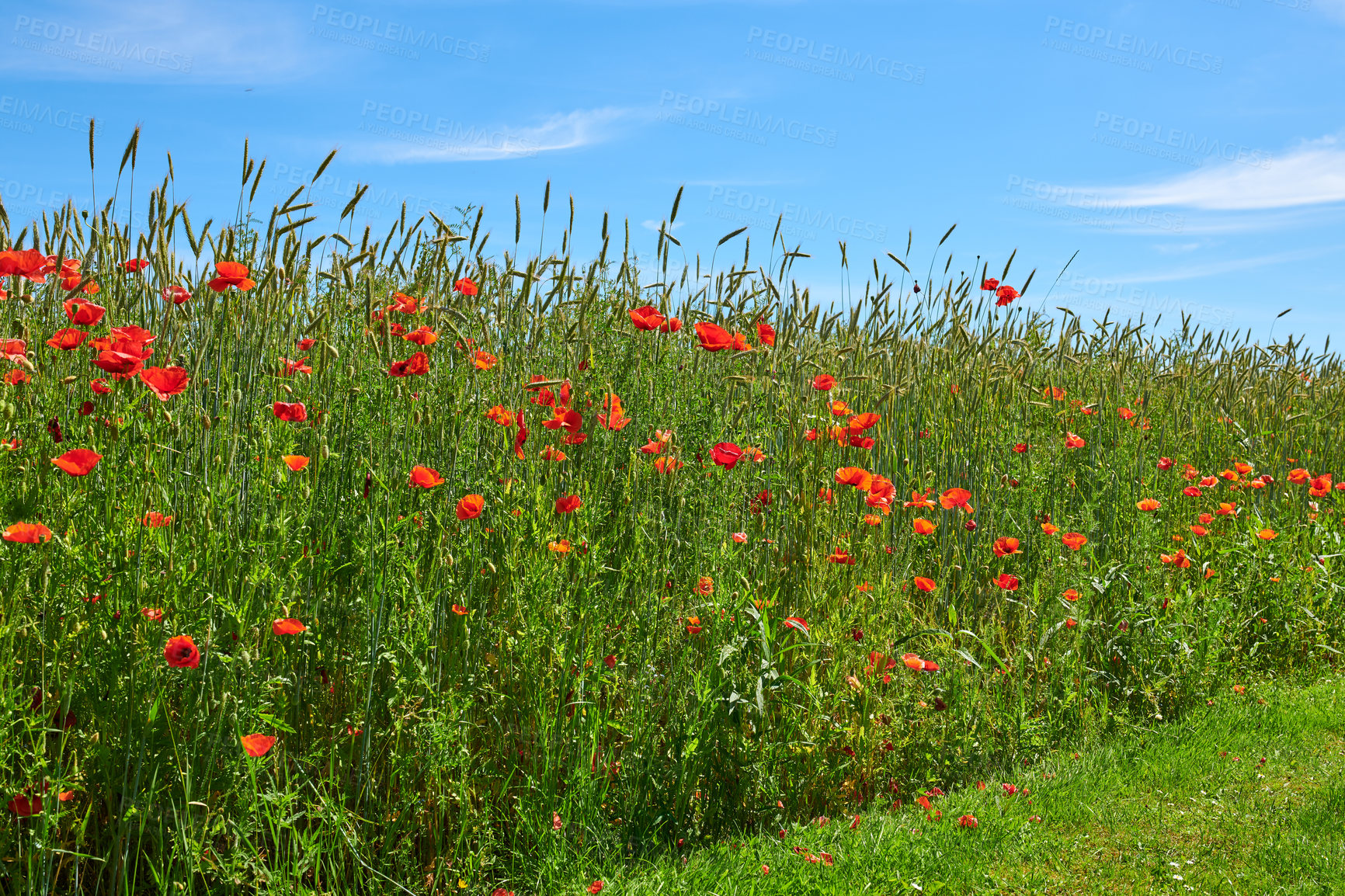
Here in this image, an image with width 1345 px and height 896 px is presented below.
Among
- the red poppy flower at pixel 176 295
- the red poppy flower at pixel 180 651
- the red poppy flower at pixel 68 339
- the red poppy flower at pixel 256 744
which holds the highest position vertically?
the red poppy flower at pixel 176 295

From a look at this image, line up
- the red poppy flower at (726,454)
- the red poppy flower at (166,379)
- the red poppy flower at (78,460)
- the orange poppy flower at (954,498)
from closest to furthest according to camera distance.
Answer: the red poppy flower at (78,460)
the red poppy flower at (166,379)
the red poppy flower at (726,454)
the orange poppy flower at (954,498)

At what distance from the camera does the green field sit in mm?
1926

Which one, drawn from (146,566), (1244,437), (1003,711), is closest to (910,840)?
(1003,711)

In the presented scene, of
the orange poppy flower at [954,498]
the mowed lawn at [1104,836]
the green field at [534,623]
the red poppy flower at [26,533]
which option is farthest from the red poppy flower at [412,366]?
the orange poppy flower at [954,498]

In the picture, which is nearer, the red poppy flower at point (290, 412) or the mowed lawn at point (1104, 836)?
the mowed lawn at point (1104, 836)

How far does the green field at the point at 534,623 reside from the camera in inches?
75.8

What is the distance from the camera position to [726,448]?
2572 mm

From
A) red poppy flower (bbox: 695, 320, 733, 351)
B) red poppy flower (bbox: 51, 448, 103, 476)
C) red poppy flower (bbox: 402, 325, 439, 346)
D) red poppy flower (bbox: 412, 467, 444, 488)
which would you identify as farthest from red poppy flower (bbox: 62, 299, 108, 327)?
red poppy flower (bbox: 695, 320, 733, 351)

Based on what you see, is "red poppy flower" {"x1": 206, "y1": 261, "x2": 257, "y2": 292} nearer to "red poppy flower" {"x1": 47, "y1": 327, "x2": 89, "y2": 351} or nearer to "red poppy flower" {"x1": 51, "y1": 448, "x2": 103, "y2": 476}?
"red poppy flower" {"x1": 47, "y1": 327, "x2": 89, "y2": 351}

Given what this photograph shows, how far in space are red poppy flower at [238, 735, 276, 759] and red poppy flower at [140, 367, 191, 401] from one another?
79 cm

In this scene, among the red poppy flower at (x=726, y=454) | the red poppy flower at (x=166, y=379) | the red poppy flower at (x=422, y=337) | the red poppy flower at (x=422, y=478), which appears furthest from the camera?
the red poppy flower at (x=726, y=454)

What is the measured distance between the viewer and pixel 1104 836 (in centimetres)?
254

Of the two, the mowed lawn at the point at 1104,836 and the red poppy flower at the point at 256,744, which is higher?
the red poppy flower at the point at 256,744

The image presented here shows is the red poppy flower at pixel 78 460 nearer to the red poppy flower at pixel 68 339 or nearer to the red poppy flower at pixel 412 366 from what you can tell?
the red poppy flower at pixel 68 339
